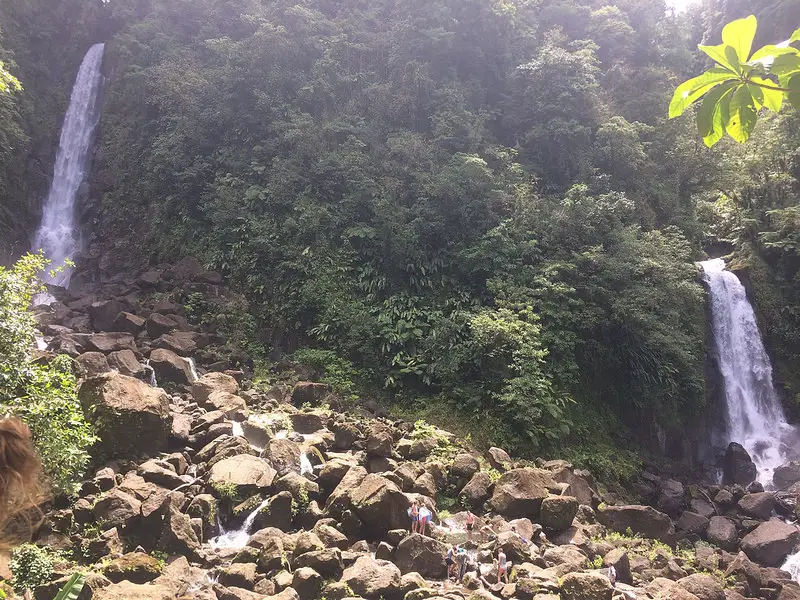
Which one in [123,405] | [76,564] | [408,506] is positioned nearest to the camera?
[76,564]

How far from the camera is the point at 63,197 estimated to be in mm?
19531

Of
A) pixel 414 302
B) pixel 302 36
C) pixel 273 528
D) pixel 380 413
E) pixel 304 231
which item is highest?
pixel 302 36

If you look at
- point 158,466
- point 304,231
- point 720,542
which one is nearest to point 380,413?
point 158,466

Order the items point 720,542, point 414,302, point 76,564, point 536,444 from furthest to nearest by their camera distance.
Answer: point 414,302 < point 536,444 < point 720,542 < point 76,564

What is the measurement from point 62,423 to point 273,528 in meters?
3.02

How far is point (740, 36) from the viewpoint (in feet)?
6.42

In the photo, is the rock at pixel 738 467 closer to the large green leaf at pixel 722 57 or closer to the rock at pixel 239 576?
the rock at pixel 239 576

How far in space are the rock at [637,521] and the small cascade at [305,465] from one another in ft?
18.3

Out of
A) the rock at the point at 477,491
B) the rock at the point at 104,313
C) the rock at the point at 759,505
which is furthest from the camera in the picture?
the rock at the point at 104,313

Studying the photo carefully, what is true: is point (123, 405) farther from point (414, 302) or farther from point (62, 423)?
point (414, 302)

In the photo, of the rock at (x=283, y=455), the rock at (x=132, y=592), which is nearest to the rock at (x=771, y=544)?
the rock at (x=283, y=455)

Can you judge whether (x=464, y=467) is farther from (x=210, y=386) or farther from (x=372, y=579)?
(x=210, y=386)

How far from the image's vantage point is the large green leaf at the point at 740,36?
6.22 feet

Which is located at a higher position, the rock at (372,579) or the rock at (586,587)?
the rock at (586,587)
